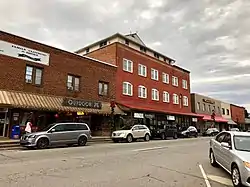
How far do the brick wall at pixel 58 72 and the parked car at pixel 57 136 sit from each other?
5.77 metres

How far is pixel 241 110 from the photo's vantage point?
75500mm

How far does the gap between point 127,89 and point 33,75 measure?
13.1 metres

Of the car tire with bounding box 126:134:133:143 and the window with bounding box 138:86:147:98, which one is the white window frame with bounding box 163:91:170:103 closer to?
the window with bounding box 138:86:147:98

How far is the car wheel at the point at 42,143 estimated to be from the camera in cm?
1702

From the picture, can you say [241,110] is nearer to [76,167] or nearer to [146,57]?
[146,57]

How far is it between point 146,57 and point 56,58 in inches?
627

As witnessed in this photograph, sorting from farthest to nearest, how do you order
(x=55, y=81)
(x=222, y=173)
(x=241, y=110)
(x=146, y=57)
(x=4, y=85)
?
1. (x=241, y=110)
2. (x=146, y=57)
3. (x=55, y=81)
4. (x=4, y=85)
5. (x=222, y=173)

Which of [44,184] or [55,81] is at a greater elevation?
[55,81]

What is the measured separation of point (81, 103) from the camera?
84.6 ft

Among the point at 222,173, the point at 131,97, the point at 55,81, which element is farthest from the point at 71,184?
the point at 131,97

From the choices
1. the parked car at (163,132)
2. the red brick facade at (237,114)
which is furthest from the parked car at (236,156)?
the red brick facade at (237,114)

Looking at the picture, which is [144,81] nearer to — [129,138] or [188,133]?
[188,133]

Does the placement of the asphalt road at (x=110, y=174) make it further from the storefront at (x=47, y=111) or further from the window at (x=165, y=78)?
the window at (x=165, y=78)

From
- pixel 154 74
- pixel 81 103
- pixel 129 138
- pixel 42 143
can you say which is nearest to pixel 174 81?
pixel 154 74
